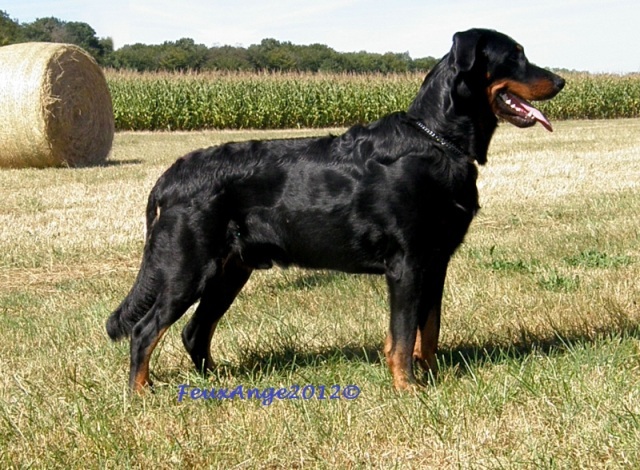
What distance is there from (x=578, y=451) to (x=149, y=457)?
1812 millimetres

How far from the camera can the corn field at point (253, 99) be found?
30.8 m

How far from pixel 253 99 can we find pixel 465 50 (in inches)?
1117

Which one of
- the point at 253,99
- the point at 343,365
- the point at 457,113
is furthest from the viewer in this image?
the point at 253,99

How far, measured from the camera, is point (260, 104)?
105 ft

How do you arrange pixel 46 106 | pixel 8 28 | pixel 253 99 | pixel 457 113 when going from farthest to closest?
pixel 8 28 → pixel 253 99 → pixel 46 106 → pixel 457 113

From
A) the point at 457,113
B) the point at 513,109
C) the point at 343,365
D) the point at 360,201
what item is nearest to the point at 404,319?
the point at 343,365

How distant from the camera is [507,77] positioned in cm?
452

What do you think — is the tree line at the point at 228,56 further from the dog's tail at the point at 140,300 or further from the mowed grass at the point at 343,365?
the dog's tail at the point at 140,300

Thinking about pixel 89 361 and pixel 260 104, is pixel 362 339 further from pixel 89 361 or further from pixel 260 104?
pixel 260 104

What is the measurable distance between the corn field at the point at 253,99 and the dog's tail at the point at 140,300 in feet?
88.1

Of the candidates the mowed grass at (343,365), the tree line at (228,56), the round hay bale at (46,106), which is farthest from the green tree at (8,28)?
the mowed grass at (343,365)

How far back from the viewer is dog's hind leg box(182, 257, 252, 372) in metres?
4.84

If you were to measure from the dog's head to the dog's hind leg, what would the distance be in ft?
5.63

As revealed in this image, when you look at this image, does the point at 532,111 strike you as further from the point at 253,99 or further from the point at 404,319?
the point at 253,99
